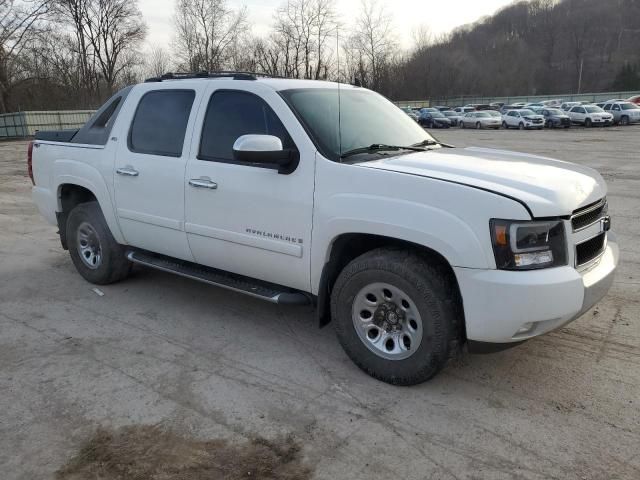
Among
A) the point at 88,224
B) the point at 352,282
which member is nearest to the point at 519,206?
the point at 352,282


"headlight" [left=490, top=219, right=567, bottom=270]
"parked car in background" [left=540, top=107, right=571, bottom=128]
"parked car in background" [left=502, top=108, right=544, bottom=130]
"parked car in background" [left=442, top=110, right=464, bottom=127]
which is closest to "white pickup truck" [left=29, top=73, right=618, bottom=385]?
"headlight" [left=490, top=219, right=567, bottom=270]

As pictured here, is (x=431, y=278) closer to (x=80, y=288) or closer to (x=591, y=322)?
(x=591, y=322)

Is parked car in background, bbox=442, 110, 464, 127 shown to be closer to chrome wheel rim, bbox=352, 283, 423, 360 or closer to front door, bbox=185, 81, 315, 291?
front door, bbox=185, 81, 315, 291

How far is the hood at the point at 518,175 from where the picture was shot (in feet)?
10.3

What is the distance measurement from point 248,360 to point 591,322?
276 centimetres

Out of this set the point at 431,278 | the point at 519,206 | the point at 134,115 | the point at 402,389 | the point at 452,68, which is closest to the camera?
the point at 519,206

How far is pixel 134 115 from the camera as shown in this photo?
16.6ft

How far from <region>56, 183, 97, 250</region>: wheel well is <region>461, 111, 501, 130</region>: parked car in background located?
133 feet

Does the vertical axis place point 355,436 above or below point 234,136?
below

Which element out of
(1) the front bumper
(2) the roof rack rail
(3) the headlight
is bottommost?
(1) the front bumper

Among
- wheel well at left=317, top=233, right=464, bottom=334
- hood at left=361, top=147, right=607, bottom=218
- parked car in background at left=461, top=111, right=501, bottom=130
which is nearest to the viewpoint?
hood at left=361, top=147, right=607, bottom=218

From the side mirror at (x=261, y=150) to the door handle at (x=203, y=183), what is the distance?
23.6 inches

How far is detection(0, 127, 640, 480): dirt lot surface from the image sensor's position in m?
2.93

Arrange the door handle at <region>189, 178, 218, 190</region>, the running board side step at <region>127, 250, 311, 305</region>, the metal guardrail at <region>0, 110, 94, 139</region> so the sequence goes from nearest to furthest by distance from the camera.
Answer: the running board side step at <region>127, 250, 311, 305</region>
the door handle at <region>189, 178, 218, 190</region>
the metal guardrail at <region>0, 110, 94, 139</region>
